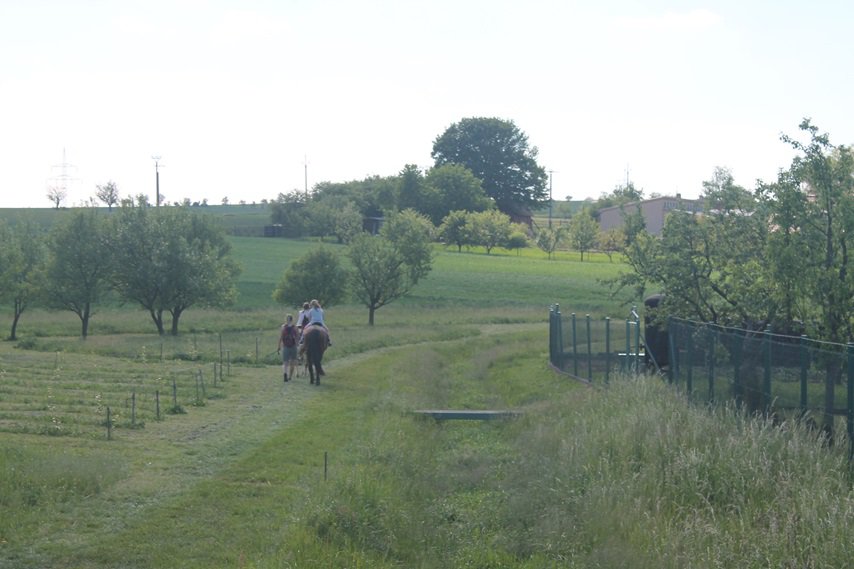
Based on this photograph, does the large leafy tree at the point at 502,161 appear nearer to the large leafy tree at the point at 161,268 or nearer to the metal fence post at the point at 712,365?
the large leafy tree at the point at 161,268

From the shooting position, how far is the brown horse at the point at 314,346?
2303cm

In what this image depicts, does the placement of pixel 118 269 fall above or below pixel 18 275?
above

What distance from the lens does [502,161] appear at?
136 metres

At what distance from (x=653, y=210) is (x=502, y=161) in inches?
1883

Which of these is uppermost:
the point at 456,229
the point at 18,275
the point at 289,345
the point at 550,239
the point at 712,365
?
the point at 456,229

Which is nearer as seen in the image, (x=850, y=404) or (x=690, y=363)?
(x=850, y=404)

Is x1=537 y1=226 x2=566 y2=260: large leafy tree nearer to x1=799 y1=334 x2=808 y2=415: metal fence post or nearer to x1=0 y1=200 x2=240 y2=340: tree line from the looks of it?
x1=0 y1=200 x2=240 y2=340: tree line

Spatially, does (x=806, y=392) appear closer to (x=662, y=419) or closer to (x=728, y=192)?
(x=662, y=419)

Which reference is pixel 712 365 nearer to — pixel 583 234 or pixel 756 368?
pixel 756 368

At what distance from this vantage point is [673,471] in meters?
11.2

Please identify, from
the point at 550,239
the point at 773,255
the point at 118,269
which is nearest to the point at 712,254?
the point at 773,255

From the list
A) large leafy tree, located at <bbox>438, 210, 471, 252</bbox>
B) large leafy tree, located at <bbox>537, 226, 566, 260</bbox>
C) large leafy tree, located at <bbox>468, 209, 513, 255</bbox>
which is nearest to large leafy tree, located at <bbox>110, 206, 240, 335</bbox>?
large leafy tree, located at <bbox>537, 226, 566, 260</bbox>

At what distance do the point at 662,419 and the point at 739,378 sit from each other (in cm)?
166

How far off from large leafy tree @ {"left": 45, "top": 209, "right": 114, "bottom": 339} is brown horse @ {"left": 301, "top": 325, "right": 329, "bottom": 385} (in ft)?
74.5
